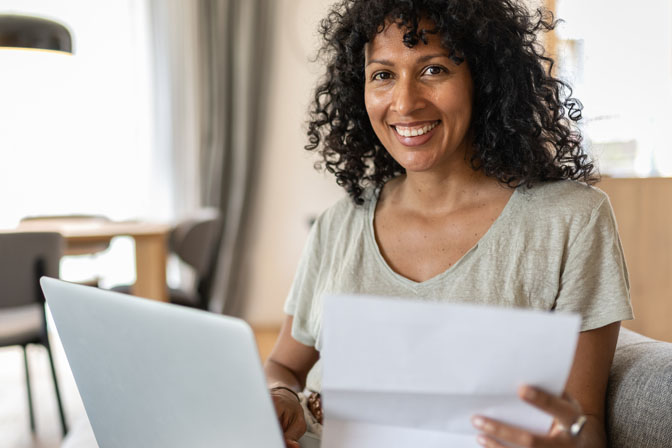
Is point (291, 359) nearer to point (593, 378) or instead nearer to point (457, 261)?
point (457, 261)

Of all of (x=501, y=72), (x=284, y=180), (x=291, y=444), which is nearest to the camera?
(x=291, y=444)

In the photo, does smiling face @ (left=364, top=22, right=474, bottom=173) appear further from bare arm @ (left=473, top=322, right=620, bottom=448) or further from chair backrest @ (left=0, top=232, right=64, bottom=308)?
chair backrest @ (left=0, top=232, right=64, bottom=308)

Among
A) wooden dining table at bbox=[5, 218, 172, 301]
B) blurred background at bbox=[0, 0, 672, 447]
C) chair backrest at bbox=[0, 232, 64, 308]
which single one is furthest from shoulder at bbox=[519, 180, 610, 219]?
blurred background at bbox=[0, 0, 672, 447]

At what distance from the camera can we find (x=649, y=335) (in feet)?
4.20

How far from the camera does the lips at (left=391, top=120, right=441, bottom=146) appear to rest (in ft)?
3.75

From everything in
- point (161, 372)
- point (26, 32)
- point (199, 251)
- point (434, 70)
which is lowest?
point (199, 251)

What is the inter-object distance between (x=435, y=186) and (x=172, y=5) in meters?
3.06

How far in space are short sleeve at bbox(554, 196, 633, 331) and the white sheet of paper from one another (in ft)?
1.32

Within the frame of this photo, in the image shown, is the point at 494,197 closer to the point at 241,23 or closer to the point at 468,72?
the point at 468,72

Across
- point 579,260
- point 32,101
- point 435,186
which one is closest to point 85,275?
point 32,101

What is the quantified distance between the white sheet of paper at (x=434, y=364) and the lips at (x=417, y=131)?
1.95 feet

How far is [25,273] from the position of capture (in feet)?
7.11

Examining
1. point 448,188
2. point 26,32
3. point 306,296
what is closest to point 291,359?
point 306,296

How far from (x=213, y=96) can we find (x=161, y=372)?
132 inches
